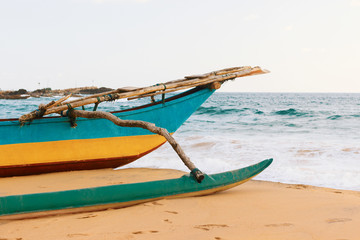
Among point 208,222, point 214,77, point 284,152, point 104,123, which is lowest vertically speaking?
point 284,152

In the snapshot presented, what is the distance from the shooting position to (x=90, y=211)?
2.59 m

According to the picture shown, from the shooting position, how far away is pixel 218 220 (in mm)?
2348

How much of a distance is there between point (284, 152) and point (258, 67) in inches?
90.7

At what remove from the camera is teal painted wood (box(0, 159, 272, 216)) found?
2.42 metres

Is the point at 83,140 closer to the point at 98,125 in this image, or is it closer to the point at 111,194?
the point at 98,125

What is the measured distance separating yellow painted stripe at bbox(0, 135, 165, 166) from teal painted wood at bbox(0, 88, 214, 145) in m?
0.07

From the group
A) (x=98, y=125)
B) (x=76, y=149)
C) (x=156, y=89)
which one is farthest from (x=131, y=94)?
(x=76, y=149)

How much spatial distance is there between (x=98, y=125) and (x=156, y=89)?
91cm

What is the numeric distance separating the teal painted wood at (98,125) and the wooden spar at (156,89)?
17 cm

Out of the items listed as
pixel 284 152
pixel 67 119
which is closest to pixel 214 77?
pixel 67 119

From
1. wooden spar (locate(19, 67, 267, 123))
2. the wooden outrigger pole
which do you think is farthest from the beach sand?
wooden spar (locate(19, 67, 267, 123))

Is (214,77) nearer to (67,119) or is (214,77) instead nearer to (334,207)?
(67,119)

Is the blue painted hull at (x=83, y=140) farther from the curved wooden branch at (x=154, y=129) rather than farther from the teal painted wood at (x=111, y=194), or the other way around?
the teal painted wood at (x=111, y=194)

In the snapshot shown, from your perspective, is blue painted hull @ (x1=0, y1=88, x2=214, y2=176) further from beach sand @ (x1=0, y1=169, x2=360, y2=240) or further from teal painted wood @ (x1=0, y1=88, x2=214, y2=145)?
beach sand @ (x1=0, y1=169, x2=360, y2=240)
